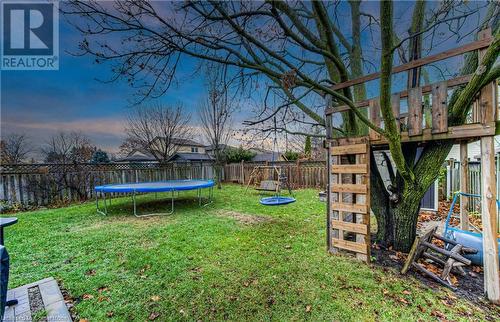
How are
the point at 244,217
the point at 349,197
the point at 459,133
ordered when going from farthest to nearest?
the point at 244,217 < the point at 349,197 < the point at 459,133

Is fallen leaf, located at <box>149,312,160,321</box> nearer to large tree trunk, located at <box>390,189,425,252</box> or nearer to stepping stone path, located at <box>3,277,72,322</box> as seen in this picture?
stepping stone path, located at <box>3,277,72,322</box>

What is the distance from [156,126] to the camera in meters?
15.8

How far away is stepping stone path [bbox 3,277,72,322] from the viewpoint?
6.72 feet

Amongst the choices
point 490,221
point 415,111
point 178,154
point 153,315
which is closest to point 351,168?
point 415,111

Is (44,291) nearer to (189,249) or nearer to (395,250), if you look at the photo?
(189,249)

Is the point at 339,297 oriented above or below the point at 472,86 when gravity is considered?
below

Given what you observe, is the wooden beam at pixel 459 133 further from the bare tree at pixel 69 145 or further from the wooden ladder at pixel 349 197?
the bare tree at pixel 69 145

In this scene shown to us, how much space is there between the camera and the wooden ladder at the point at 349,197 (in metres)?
3.07

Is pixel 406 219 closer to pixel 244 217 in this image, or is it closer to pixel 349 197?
pixel 349 197

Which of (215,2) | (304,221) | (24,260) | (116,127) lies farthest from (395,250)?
(116,127)

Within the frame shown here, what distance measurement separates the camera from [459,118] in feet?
8.56

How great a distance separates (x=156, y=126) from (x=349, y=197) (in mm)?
15416

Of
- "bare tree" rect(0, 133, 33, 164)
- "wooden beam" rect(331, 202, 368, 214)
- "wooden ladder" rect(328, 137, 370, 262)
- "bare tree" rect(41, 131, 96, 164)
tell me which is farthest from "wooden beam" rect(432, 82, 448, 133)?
"bare tree" rect(0, 133, 33, 164)

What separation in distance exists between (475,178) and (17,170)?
14.7 m
